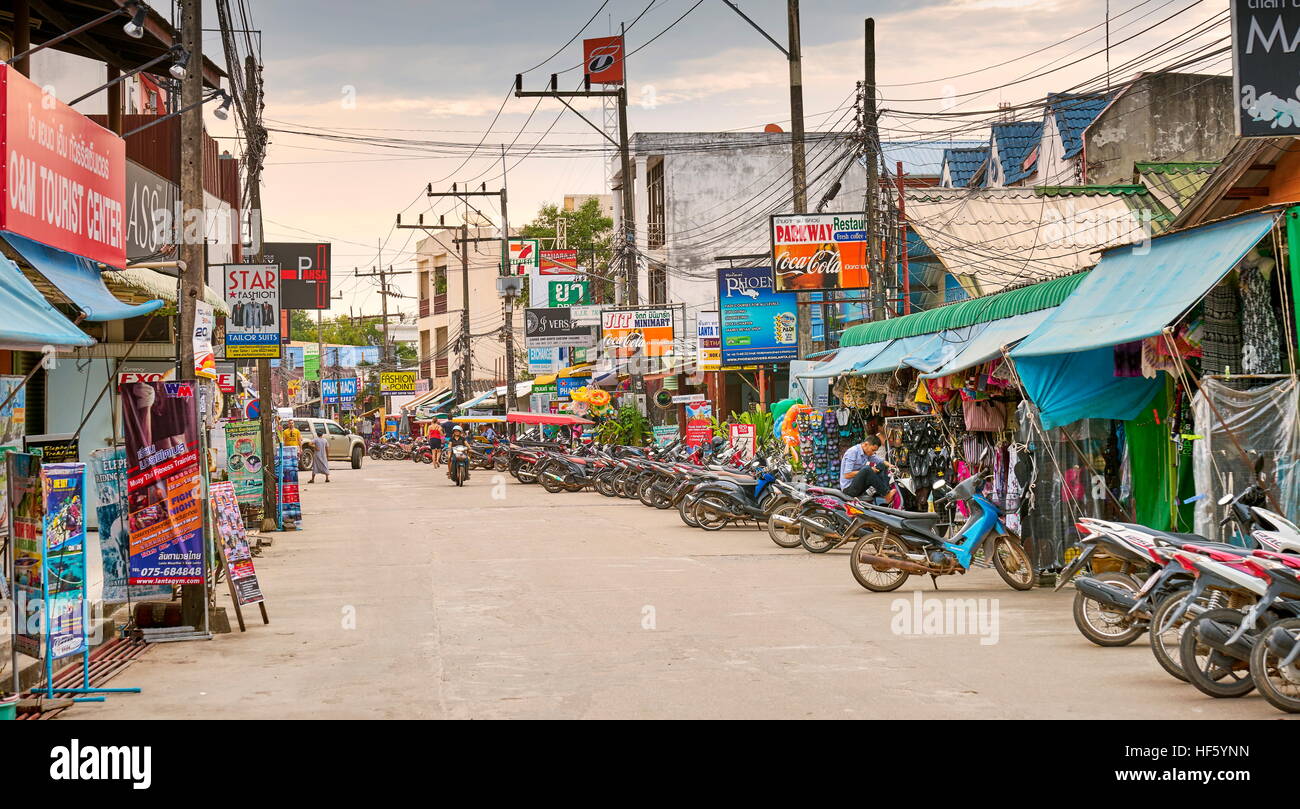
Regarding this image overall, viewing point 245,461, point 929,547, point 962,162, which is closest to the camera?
point 929,547

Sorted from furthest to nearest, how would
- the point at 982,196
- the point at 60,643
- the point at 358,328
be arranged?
the point at 358,328, the point at 982,196, the point at 60,643

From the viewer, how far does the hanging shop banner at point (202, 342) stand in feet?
41.5

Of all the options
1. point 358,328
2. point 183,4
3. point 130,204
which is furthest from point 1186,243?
point 358,328

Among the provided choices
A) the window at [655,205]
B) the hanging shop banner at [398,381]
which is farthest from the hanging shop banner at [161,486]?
the hanging shop banner at [398,381]

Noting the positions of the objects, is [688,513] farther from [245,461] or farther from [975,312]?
[245,461]

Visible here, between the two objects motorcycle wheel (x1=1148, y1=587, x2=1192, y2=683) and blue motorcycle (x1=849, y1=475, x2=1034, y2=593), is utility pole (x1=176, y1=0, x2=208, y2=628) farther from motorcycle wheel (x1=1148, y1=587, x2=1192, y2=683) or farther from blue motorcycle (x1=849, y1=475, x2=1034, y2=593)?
motorcycle wheel (x1=1148, y1=587, x2=1192, y2=683)

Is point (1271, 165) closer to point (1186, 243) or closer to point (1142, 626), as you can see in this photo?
point (1186, 243)

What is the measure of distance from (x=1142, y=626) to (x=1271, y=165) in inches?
233

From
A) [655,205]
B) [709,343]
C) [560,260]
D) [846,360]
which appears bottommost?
[846,360]

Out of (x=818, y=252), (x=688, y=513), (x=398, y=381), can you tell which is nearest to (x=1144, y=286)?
(x=688, y=513)

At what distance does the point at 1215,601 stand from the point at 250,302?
17.2 m

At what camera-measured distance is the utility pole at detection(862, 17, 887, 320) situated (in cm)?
2336

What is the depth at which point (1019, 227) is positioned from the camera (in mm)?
26672

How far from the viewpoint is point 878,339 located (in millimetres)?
22656
